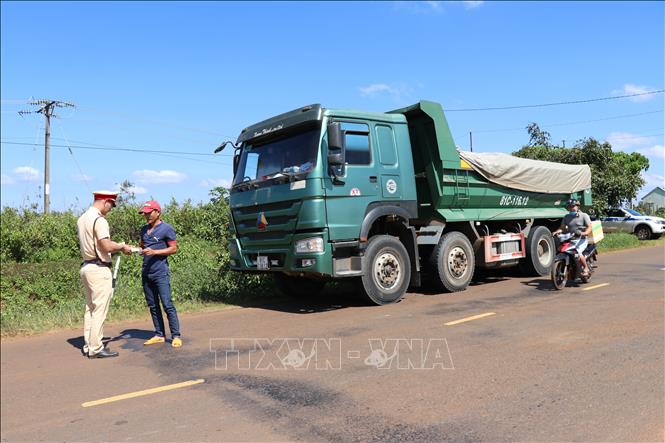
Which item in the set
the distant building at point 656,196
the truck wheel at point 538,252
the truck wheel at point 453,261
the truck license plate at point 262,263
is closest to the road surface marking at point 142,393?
the truck license plate at point 262,263

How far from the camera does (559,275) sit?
399 inches

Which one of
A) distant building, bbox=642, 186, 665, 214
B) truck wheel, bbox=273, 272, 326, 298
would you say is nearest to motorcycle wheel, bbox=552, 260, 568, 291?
truck wheel, bbox=273, 272, 326, 298

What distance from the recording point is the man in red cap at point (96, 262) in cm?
560

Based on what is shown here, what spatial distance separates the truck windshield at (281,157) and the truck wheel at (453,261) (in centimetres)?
341

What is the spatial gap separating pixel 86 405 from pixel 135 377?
757 millimetres

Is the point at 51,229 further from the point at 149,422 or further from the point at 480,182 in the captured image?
the point at 149,422

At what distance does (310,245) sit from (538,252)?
22.8 ft

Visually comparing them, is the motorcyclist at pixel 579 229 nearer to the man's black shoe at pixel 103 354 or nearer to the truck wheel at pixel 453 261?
the truck wheel at pixel 453 261

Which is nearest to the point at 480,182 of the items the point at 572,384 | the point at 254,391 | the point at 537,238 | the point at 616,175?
the point at 537,238

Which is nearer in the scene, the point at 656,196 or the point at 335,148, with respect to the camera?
the point at 335,148

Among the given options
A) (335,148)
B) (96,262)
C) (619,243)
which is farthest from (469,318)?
(619,243)

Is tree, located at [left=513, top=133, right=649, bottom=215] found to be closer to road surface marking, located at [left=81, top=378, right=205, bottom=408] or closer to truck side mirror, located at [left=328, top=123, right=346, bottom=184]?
truck side mirror, located at [left=328, top=123, right=346, bottom=184]

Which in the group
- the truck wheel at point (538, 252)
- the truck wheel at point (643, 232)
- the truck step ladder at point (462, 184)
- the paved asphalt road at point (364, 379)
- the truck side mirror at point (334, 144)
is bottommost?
the paved asphalt road at point (364, 379)

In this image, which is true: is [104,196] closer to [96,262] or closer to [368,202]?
[96,262]
